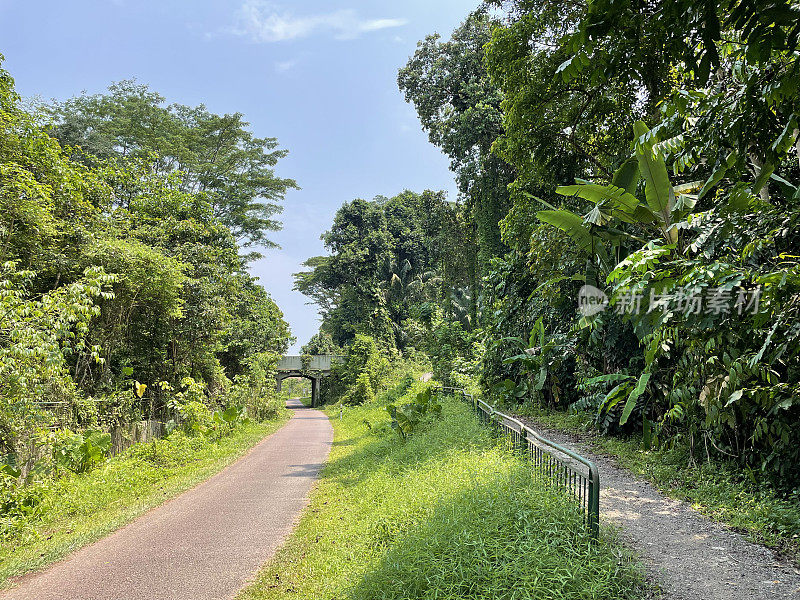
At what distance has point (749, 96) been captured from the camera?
235 centimetres

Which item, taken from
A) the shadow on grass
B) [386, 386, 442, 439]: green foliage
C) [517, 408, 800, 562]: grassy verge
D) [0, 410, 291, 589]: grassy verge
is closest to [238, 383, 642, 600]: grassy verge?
the shadow on grass

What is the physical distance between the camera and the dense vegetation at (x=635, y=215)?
2.53 metres

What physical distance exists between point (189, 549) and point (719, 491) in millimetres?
6105

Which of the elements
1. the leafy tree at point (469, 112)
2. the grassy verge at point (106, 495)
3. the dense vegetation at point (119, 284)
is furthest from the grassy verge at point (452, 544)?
the leafy tree at point (469, 112)

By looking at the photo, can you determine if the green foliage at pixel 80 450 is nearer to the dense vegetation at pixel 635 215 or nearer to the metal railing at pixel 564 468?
A: the metal railing at pixel 564 468

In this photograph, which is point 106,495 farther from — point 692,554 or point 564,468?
point 692,554

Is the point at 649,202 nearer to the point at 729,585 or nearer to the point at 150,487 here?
the point at 729,585

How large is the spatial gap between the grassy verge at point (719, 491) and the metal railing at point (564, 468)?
130 centimetres

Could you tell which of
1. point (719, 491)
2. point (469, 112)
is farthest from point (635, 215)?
point (469, 112)

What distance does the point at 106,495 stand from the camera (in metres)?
8.48

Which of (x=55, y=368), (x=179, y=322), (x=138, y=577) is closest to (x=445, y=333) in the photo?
(x=179, y=322)

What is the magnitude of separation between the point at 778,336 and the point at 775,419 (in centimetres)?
154

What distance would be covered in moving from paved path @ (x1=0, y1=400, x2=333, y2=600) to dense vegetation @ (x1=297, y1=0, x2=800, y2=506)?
4636mm

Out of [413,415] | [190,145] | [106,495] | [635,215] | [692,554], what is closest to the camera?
[692,554]
